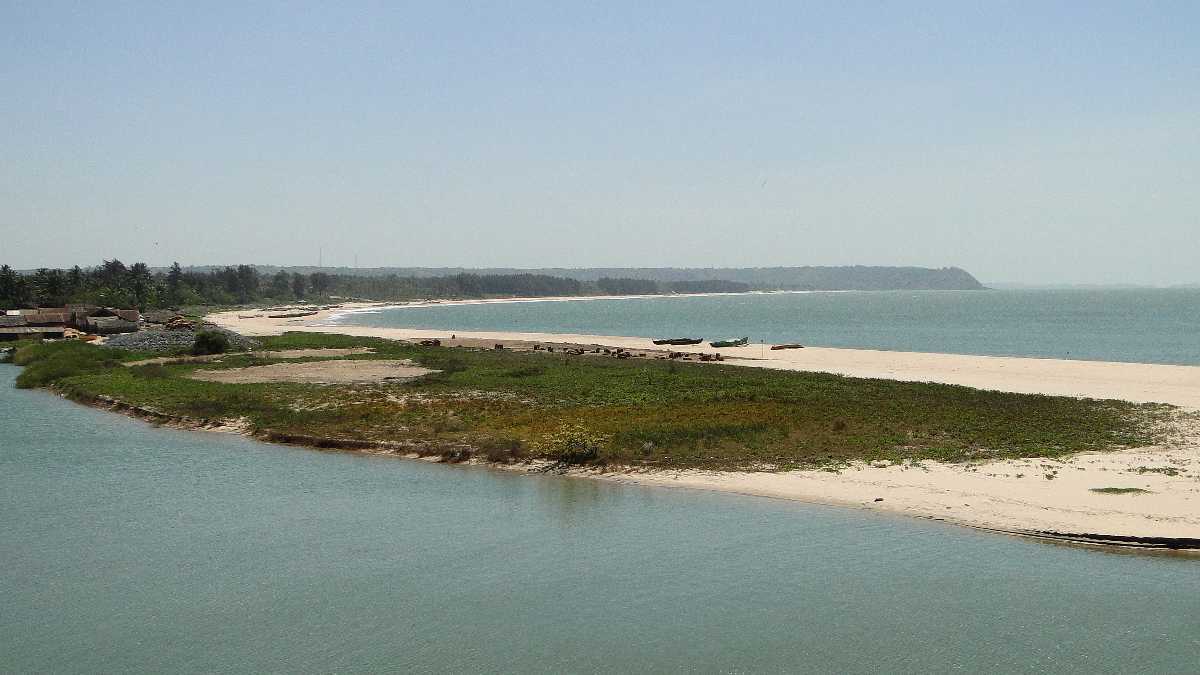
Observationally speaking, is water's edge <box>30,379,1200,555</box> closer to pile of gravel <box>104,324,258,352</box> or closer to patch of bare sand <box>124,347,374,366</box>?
patch of bare sand <box>124,347,374,366</box>

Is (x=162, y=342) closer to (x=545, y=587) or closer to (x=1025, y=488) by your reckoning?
(x=545, y=587)

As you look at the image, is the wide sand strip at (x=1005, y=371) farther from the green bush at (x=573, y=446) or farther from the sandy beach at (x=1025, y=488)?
the green bush at (x=573, y=446)

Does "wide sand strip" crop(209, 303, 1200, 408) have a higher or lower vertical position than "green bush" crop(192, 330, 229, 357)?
lower

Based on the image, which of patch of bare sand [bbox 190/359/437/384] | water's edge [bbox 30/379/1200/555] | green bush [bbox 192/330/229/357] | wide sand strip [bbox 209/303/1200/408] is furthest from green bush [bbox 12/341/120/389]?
wide sand strip [bbox 209/303/1200/408]

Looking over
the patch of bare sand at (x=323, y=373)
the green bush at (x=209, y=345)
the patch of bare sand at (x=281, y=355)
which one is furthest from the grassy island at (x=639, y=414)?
the green bush at (x=209, y=345)

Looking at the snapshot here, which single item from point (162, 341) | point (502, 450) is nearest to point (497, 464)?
point (502, 450)

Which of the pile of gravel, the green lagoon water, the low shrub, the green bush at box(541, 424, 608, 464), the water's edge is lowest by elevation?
the green lagoon water
